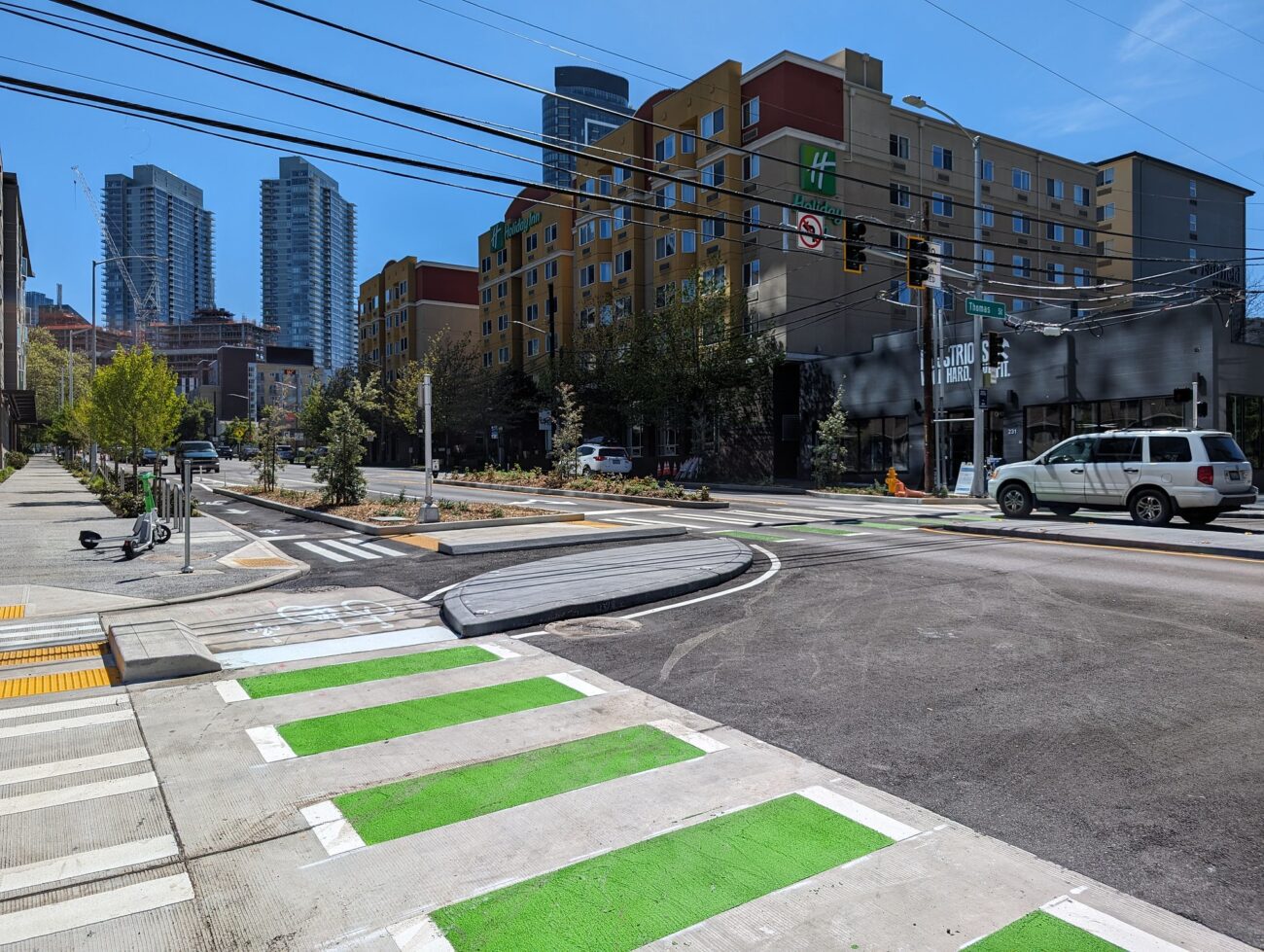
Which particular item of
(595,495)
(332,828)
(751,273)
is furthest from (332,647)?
(751,273)

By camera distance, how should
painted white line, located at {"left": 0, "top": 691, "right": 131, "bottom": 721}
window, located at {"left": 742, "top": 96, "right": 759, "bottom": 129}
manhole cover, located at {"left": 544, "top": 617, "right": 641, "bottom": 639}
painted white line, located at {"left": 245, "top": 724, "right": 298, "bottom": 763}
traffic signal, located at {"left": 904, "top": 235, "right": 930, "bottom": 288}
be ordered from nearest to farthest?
painted white line, located at {"left": 245, "top": 724, "right": 298, "bottom": 763}, painted white line, located at {"left": 0, "top": 691, "right": 131, "bottom": 721}, manhole cover, located at {"left": 544, "top": 617, "right": 641, "bottom": 639}, traffic signal, located at {"left": 904, "top": 235, "right": 930, "bottom": 288}, window, located at {"left": 742, "top": 96, "right": 759, "bottom": 129}

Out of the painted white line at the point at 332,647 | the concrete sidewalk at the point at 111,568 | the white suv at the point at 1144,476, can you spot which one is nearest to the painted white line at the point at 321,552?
the concrete sidewalk at the point at 111,568

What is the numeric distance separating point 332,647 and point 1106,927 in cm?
644

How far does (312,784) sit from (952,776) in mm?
3481

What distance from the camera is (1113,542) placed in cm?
1362

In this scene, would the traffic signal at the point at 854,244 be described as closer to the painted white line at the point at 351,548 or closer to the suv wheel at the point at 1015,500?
the suv wheel at the point at 1015,500

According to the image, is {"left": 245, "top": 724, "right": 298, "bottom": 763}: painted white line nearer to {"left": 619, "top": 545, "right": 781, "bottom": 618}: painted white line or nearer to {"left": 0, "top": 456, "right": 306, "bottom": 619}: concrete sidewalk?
{"left": 619, "top": 545, "right": 781, "bottom": 618}: painted white line

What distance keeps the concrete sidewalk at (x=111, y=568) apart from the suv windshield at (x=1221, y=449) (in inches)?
671

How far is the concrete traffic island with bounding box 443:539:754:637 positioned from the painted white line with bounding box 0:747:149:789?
342cm

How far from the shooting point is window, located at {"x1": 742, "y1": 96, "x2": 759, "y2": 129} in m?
43.8

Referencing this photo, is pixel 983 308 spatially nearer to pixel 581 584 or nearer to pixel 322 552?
pixel 581 584

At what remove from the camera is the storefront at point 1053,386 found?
2692 cm

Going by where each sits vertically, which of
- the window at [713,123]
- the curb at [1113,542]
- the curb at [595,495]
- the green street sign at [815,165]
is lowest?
the curb at [1113,542]

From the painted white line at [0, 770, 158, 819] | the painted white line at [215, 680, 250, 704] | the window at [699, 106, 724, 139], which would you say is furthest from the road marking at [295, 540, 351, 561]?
the window at [699, 106, 724, 139]
